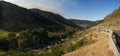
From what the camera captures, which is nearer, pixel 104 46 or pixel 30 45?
pixel 104 46

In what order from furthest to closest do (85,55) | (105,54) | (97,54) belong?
1. (85,55)
2. (97,54)
3. (105,54)

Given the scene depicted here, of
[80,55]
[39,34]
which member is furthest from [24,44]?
[80,55]

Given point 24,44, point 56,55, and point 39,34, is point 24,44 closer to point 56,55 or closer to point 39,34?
point 39,34

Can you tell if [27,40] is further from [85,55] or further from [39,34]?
[85,55]

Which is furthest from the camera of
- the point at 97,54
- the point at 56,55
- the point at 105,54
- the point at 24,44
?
the point at 24,44

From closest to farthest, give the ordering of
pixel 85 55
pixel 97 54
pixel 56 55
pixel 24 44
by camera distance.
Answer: pixel 97 54 < pixel 85 55 < pixel 56 55 < pixel 24 44

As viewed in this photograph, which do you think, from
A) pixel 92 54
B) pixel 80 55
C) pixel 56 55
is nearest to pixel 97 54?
pixel 92 54

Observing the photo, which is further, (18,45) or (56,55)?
(18,45)

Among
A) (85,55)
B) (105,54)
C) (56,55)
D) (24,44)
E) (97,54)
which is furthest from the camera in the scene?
(24,44)

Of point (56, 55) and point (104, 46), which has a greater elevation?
point (104, 46)
